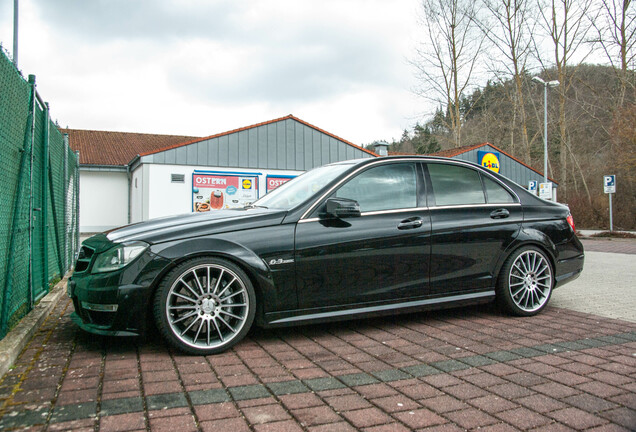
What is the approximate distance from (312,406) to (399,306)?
1.83m

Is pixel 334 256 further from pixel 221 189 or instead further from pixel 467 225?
pixel 221 189

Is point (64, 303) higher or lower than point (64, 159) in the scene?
lower

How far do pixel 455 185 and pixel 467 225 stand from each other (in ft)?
1.43

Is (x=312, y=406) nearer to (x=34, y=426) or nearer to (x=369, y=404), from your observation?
(x=369, y=404)

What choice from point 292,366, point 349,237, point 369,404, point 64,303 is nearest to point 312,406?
point 369,404

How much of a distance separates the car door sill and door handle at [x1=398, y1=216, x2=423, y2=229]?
26.7 inches

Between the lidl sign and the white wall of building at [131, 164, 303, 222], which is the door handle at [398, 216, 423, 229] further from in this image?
the lidl sign

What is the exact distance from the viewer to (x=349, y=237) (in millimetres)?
4207

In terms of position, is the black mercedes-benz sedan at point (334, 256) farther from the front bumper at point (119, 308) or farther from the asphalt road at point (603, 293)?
the asphalt road at point (603, 293)

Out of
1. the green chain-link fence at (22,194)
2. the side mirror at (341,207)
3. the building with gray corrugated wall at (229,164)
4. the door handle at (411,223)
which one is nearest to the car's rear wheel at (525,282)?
the door handle at (411,223)

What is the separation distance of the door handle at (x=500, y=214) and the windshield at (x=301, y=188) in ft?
5.08

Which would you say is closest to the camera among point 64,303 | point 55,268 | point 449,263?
point 449,263

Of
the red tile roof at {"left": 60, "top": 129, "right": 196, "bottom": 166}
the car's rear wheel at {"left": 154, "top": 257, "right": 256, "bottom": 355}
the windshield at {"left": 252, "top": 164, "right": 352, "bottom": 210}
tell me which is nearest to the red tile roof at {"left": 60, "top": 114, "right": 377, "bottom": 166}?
the red tile roof at {"left": 60, "top": 129, "right": 196, "bottom": 166}

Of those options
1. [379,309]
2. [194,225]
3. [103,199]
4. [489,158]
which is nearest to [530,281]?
[379,309]
